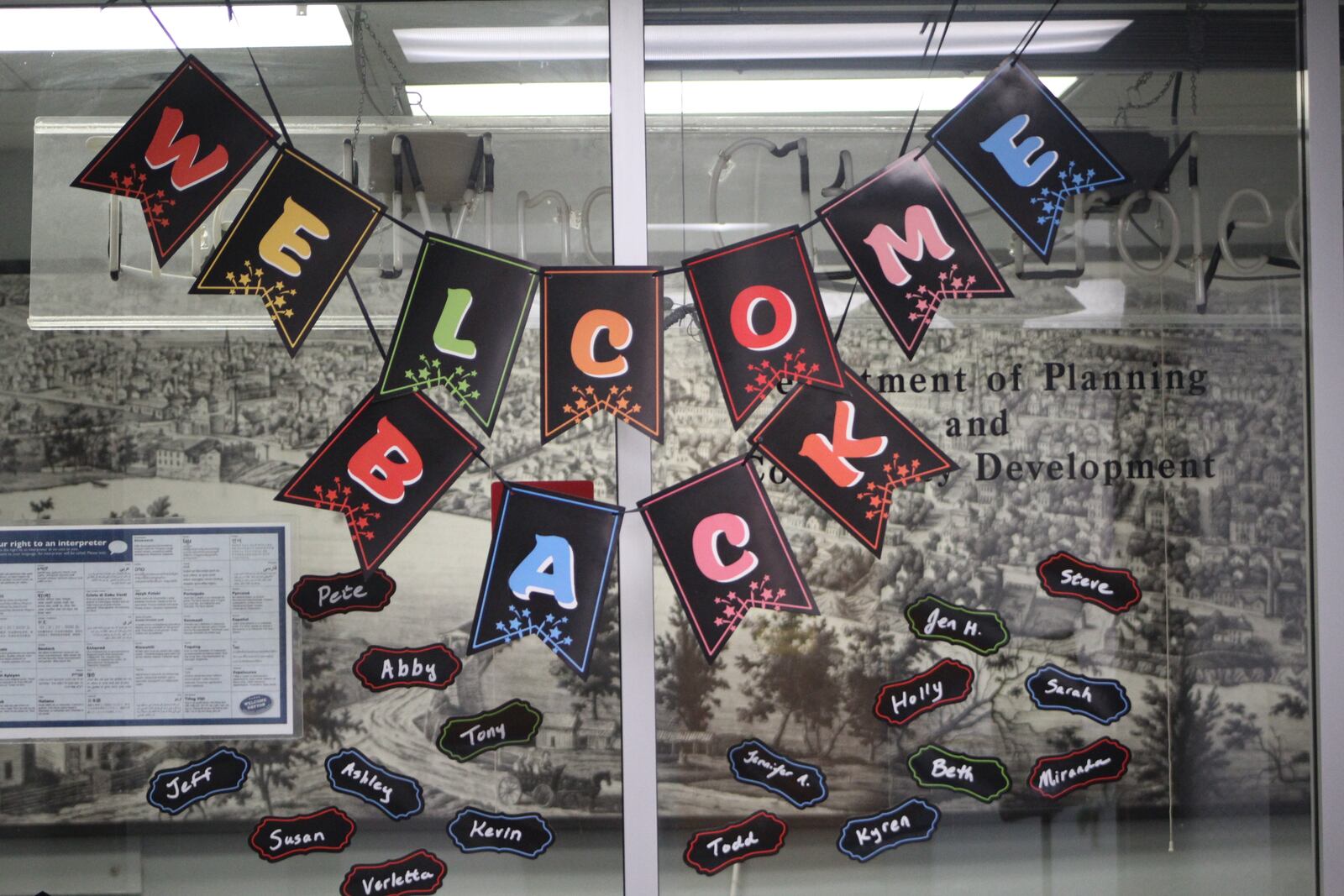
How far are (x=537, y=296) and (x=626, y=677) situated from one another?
71 cm

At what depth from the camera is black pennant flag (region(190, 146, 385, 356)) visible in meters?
1.71

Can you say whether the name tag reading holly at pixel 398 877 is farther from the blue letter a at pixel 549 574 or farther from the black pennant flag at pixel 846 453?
the black pennant flag at pixel 846 453

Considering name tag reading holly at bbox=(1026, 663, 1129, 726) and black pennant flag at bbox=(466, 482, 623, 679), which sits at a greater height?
black pennant flag at bbox=(466, 482, 623, 679)

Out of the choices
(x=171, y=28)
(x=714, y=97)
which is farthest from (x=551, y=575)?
(x=171, y=28)

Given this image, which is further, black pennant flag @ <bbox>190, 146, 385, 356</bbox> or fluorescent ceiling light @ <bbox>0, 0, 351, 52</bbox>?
fluorescent ceiling light @ <bbox>0, 0, 351, 52</bbox>

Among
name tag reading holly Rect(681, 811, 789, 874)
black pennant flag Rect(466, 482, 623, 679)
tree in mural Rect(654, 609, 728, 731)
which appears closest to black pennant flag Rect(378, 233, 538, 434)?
black pennant flag Rect(466, 482, 623, 679)

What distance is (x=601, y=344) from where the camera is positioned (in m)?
1.71

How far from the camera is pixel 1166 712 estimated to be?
6.00ft

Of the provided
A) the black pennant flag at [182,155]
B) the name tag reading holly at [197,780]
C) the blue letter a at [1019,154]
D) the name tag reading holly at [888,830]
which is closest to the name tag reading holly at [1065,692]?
the name tag reading holly at [888,830]

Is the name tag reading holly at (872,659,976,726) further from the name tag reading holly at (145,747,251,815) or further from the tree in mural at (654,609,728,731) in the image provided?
the name tag reading holly at (145,747,251,815)

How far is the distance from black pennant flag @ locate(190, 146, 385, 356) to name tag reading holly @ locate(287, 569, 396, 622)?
0.44 m

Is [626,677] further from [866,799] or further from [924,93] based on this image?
[924,93]

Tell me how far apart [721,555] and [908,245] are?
65 cm

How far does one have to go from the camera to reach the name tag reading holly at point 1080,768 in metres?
1.81
